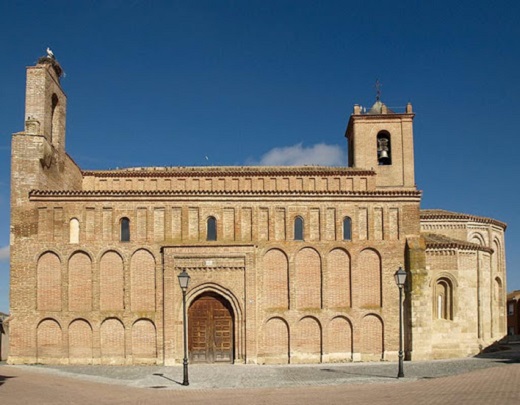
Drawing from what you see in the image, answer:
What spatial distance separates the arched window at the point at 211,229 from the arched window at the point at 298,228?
3.94m

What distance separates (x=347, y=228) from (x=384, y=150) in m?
12.0

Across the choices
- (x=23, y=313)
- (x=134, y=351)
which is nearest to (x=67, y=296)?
(x=23, y=313)

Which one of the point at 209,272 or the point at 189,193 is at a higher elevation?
the point at 189,193

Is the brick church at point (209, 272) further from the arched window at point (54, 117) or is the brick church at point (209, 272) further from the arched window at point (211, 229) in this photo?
the arched window at point (54, 117)

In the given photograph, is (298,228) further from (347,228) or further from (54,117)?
(54,117)

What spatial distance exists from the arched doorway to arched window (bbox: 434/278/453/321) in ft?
36.2

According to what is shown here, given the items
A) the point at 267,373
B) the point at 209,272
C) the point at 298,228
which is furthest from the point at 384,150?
the point at 267,373

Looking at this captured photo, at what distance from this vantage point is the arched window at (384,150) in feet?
132

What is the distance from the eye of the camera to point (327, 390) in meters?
19.7

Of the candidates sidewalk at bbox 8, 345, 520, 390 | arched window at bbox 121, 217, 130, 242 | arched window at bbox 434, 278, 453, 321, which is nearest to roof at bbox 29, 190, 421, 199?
arched window at bbox 121, 217, 130, 242

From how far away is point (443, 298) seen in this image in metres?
31.8

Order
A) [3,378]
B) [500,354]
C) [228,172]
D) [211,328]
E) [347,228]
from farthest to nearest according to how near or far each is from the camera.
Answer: [228,172] → [500,354] → [347,228] → [211,328] → [3,378]

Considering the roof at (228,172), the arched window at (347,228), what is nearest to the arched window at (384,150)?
the roof at (228,172)

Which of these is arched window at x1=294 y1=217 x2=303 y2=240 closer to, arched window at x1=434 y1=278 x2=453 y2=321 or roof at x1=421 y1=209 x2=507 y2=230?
arched window at x1=434 y1=278 x2=453 y2=321
